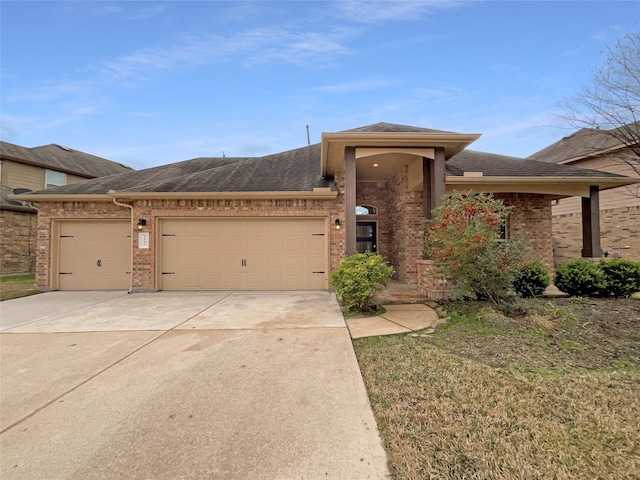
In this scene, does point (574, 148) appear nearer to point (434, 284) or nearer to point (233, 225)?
point (434, 284)

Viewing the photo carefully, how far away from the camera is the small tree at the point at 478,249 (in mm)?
4633

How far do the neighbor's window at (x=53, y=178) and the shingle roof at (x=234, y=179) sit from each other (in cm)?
722

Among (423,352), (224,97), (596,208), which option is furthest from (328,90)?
(423,352)

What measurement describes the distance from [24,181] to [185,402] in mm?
17649

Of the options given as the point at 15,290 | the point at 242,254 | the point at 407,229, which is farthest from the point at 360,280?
the point at 15,290

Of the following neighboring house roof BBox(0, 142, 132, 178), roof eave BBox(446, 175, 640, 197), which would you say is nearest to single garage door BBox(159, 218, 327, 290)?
roof eave BBox(446, 175, 640, 197)

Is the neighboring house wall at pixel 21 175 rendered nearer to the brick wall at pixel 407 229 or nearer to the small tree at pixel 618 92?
the brick wall at pixel 407 229

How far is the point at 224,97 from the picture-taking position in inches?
547

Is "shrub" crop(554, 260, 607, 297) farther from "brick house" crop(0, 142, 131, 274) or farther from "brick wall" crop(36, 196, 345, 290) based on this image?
"brick house" crop(0, 142, 131, 274)

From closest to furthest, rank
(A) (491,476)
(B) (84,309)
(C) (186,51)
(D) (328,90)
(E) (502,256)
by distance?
1. (A) (491,476)
2. (E) (502,256)
3. (B) (84,309)
4. (C) (186,51)
5. (D) (328,90)

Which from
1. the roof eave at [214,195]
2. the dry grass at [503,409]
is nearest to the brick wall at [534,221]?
the roof eave at [214,195]

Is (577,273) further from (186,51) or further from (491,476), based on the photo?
(186,51)

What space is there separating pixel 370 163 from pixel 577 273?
17.8 feet

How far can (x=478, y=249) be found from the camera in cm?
467
